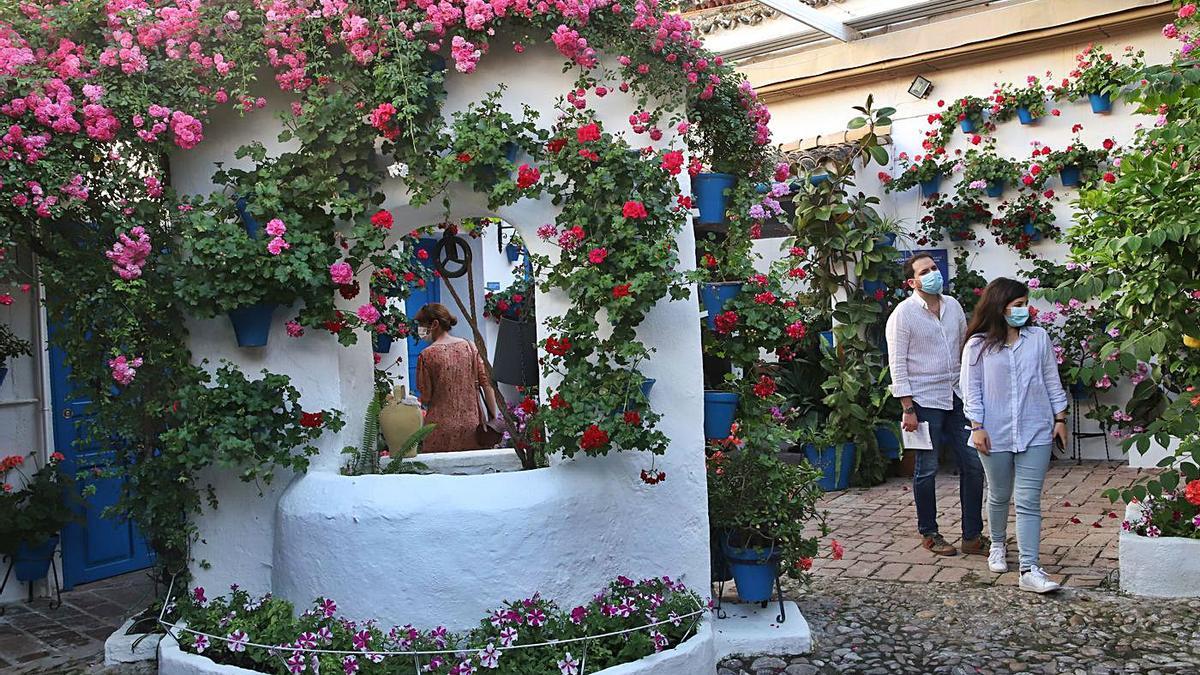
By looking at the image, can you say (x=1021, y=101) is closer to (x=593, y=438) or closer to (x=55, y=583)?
(x=593, y=438)

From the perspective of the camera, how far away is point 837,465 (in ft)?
29.1

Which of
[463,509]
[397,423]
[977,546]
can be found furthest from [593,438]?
[977,546]

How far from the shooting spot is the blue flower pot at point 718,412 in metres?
4.96

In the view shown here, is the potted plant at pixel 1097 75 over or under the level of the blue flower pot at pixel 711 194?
over

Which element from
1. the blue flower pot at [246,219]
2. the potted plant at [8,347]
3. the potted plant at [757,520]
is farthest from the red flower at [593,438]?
the potted plant at [8,347]

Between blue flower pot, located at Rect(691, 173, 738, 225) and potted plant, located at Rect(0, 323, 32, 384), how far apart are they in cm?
399

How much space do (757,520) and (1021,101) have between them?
590 cm

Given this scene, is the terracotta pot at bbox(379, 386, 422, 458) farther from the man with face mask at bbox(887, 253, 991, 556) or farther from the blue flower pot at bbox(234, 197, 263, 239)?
the man with face mask at bbox(887, 253, 991, 556)

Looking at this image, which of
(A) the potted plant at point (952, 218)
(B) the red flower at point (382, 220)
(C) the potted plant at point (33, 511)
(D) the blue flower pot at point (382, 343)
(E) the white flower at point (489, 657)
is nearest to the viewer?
(E) the white flower at point (489, 657)

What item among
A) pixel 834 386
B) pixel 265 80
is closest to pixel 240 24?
pixel 265 80

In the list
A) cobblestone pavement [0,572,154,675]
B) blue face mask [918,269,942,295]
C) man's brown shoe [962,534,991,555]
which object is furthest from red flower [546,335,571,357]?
man's brown shoe [962,534,991,555]

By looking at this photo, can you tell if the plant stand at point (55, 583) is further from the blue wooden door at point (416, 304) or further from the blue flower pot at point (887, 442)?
the blue flower pot at point (887, 442)

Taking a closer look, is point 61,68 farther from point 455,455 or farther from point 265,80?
point 455,455

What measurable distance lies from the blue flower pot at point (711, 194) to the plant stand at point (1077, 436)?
18.4 feet
